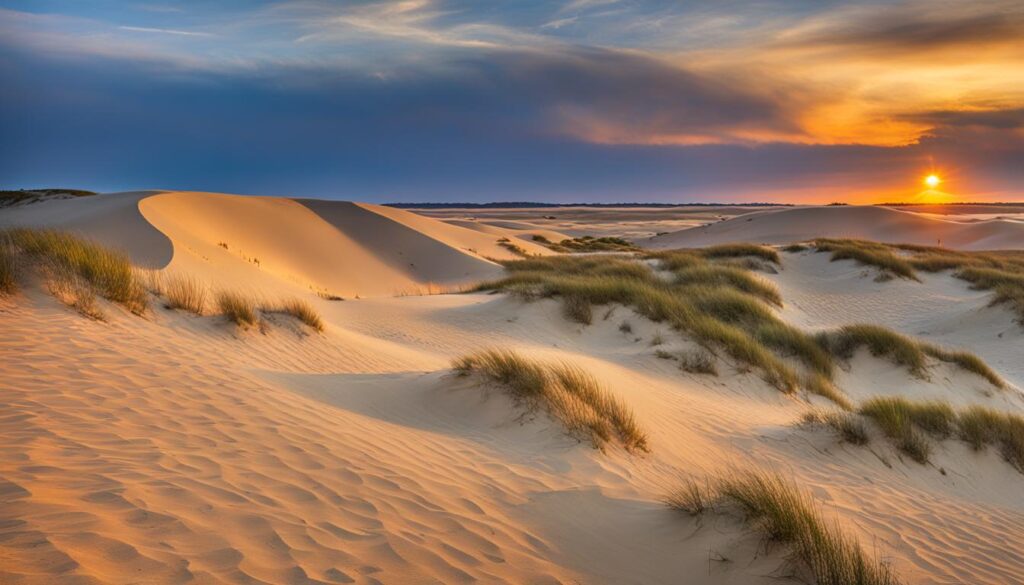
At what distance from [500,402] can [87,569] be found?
165 inches

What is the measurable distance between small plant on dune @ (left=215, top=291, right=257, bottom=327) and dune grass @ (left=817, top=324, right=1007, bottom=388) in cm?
1025

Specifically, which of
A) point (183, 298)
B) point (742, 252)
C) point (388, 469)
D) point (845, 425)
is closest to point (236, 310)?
point (183, 298)

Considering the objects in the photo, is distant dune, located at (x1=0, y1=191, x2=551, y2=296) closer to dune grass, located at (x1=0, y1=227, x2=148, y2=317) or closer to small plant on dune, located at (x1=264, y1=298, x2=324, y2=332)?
small plant on dune, located at (x1=264, y1=298, x2=324, y2=332)

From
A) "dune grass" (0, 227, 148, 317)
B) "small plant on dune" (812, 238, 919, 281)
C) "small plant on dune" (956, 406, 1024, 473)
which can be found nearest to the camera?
"small plant on dune" (956, 406, 1024, 473)

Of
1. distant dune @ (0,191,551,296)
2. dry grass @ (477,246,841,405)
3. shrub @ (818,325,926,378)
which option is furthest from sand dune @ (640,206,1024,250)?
shrub @ (818,325,926,378)

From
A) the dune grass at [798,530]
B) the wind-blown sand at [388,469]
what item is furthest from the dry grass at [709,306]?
the dune grass at [798,530]

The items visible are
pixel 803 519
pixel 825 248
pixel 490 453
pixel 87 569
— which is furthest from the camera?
pixel 825 248

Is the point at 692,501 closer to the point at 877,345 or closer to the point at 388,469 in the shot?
the point at 388,469

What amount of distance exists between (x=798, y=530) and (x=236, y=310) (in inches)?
315

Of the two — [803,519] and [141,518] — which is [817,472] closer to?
[803,519]

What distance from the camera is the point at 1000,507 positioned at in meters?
6.31

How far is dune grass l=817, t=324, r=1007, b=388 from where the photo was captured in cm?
1112

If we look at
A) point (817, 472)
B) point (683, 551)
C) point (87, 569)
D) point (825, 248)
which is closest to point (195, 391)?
point (87, 569)

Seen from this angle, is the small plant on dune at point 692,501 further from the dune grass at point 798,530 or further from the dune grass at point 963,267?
the dune grass at point 963,267
